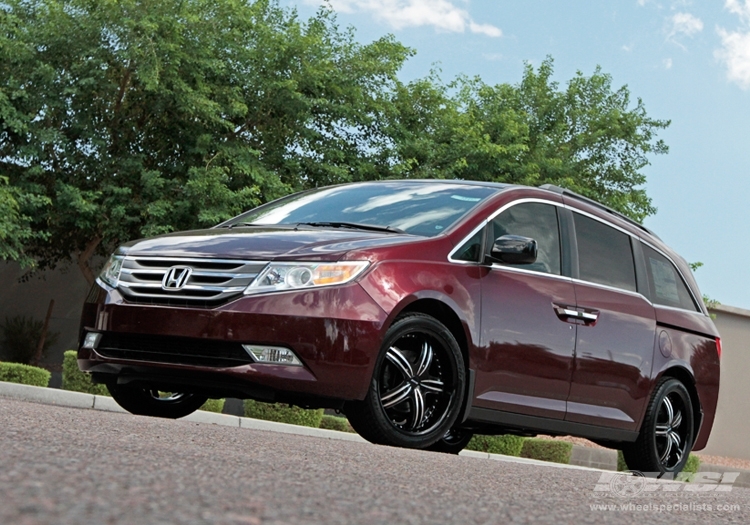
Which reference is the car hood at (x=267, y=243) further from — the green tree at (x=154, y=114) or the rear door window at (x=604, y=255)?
the green tree at (x=154, y=114)

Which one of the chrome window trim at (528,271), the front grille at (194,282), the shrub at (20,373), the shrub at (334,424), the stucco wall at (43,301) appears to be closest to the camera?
the front grille at (194,282)

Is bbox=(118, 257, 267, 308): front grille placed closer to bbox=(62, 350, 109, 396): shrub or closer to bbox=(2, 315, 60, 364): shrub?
bbox=(62, 350, 109, 396): shrub

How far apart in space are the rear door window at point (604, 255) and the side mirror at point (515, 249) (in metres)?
0.99

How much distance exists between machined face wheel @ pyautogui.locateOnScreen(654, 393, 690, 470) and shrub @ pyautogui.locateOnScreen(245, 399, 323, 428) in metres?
7.57

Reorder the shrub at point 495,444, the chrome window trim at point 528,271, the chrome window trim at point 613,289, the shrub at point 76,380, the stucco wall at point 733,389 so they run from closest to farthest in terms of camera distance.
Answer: the chrome window trim at point 528,271, the chrome window trim at point 613,289, the shrub at point 76,380, the shrub at point 495,444, the stucco wall at point 733,389

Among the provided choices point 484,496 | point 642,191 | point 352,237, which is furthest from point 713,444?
point 484,496

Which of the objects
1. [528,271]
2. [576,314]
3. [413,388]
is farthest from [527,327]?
[413,388]

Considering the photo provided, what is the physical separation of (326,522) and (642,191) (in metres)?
31.9

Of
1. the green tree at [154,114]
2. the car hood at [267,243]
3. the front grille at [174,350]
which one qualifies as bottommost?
the front grille at [174,350]

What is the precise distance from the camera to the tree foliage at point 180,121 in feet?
72.1

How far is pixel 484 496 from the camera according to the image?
4.01 m

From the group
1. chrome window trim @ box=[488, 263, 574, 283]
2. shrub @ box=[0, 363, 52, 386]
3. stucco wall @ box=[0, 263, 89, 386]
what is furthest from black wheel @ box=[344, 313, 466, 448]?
stucco wall @ box=[0, 263, 89, 386]

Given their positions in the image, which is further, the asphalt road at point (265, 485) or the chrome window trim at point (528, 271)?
the chrome window trim at point (528, 271)

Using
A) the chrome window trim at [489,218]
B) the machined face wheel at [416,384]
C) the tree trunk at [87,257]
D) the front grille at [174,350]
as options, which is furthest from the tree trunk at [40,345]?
the machined face wheel at [416,384]
